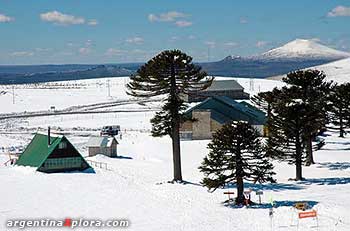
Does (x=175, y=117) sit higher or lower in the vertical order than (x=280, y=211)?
higher

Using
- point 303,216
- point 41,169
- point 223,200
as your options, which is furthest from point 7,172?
point 303,216

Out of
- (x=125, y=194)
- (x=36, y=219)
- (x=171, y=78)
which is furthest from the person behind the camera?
(x=171, y=78)

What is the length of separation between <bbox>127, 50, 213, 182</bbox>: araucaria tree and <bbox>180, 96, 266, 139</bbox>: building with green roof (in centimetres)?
2347

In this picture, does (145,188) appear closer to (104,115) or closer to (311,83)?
(311,83)

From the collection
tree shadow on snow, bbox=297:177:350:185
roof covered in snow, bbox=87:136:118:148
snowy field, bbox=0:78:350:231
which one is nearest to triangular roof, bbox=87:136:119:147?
roof covered in snow, bbox=87:136:118:148

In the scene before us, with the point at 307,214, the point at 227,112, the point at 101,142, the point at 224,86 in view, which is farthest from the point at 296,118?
the point at 224,86

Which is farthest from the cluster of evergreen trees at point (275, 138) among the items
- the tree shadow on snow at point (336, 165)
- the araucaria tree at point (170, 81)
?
the araucaria tree at point (170, 81)

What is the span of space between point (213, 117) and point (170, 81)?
1193 inches

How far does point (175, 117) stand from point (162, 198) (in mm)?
7242

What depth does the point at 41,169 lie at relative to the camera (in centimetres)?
4334

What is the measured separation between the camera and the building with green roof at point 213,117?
66.0 meters

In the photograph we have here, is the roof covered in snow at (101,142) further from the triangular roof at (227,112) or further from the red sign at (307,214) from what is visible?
the red sign at (307,214)

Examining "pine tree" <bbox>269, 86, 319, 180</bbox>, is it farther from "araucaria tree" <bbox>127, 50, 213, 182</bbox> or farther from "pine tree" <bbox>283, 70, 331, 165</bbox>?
"araucaria tree" <bbox>127, 50, 213, 182</bbox>

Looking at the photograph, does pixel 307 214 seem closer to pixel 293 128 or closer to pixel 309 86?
pixel 293 128
